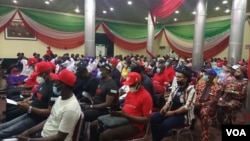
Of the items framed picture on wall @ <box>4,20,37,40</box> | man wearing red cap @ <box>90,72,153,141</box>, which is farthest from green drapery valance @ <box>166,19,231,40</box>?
man wearing red cap @ <box>90,72,153,141</box>

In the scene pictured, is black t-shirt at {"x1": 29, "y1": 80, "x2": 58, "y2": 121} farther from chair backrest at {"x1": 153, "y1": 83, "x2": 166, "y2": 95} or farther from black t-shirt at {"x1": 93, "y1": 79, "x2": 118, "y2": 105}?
chair backrest at {"x1": 153, "y1": 83, "x2": 166, "y2": 95}

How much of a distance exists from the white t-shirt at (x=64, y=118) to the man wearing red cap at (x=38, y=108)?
0.44 metres

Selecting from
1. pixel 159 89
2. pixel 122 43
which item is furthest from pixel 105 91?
pixel 122 43

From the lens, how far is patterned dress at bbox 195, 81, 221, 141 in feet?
10.7

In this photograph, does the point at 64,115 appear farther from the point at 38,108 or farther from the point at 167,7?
the point at 167,7

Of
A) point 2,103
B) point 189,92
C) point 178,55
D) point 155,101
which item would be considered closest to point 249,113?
point 189,92

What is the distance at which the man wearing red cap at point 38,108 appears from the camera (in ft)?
8.33

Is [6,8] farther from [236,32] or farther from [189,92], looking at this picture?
[189,92]

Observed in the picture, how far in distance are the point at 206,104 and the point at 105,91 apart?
59.7 inches

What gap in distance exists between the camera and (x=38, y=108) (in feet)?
8.81

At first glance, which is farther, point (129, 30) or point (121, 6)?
point (129, 30)

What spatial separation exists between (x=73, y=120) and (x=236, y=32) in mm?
6286

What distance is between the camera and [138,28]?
51.3ft

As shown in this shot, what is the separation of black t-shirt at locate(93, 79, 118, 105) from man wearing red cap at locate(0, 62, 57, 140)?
0.73 m
